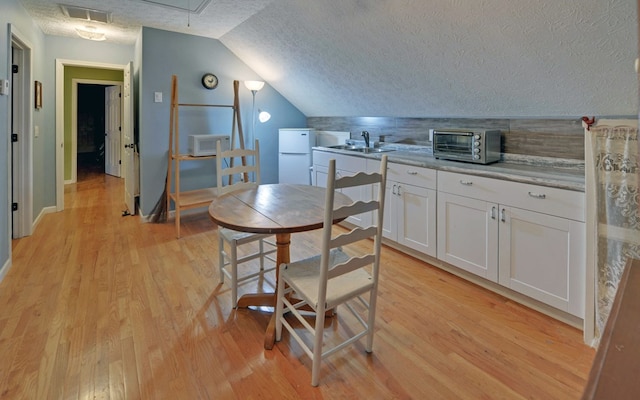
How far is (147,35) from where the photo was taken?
3.99m

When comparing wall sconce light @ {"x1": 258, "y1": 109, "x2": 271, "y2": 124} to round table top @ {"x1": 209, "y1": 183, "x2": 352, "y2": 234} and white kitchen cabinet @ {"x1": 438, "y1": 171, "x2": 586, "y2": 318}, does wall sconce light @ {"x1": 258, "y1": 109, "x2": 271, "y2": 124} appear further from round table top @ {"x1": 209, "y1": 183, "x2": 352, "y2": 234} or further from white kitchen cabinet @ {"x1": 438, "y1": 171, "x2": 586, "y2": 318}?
white kitchen cabinet @ {"x1": 438, "y1": 171, "x2": 586, "y2": 318}

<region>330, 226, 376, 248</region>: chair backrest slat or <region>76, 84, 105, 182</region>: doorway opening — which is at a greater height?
<region>76, 84, 105, 182</region>: doorway opening

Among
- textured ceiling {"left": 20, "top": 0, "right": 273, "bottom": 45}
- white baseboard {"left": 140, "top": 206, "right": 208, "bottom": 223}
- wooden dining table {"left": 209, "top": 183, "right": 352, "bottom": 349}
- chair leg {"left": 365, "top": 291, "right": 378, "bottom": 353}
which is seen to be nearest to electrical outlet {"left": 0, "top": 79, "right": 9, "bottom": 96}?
textured ceiling {"left": 20, "top": 0, "right": 273, "bottom": 45}

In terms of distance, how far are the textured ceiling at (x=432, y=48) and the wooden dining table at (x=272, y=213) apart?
1341 mm

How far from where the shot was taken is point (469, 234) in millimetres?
2578

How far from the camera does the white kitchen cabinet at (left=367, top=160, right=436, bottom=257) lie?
2863mm

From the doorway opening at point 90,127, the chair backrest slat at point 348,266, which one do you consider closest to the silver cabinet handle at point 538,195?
the chair backrest slat at point 348,266

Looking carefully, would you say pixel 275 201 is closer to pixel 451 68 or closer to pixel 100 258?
pixel 451 68

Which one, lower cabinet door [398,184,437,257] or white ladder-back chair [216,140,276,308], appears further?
lower cabinet door [398,184,437,257]

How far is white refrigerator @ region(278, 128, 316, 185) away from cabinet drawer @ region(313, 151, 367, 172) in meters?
0.53

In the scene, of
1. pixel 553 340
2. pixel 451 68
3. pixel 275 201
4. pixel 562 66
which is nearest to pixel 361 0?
pixel 451 68

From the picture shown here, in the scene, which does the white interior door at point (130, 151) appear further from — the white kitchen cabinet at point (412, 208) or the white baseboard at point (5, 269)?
the white kitchen cabinet at point (412, 208)

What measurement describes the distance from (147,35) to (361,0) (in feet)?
9.02

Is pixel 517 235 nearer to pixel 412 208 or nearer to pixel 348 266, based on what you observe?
pixel 412 208
